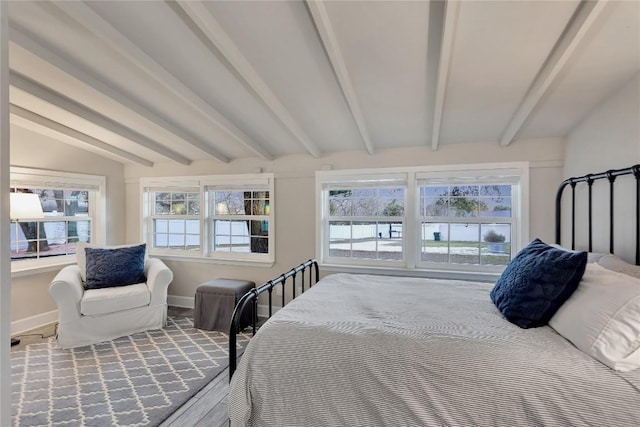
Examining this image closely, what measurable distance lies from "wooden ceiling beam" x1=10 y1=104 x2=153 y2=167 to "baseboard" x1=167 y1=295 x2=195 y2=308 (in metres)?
1.99

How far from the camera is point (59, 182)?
391cm

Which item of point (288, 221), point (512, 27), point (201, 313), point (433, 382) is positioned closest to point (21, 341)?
point (201, 313)

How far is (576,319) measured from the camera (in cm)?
136

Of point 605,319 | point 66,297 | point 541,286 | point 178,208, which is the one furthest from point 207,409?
point 178,208

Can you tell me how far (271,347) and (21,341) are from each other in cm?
334

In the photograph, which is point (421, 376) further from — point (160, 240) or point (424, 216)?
point (160, 240)

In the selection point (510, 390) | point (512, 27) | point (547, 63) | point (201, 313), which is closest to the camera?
point (510, 390)

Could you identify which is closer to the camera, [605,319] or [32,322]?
[605,319]

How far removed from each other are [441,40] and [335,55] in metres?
0.63

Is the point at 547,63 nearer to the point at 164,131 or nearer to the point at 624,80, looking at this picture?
the point at 624,80

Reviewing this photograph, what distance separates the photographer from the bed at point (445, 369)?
3.75 feet

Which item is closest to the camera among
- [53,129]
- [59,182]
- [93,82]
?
[93,82]

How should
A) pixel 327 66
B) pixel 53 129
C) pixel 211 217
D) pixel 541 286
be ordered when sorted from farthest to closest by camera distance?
pixel 211 217, pixel 53 129, pixel 327 66, pixel 541 286

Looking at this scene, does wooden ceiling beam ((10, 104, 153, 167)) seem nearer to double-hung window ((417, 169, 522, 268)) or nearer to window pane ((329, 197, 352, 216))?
window pane ((329, 197, 352, 216))
